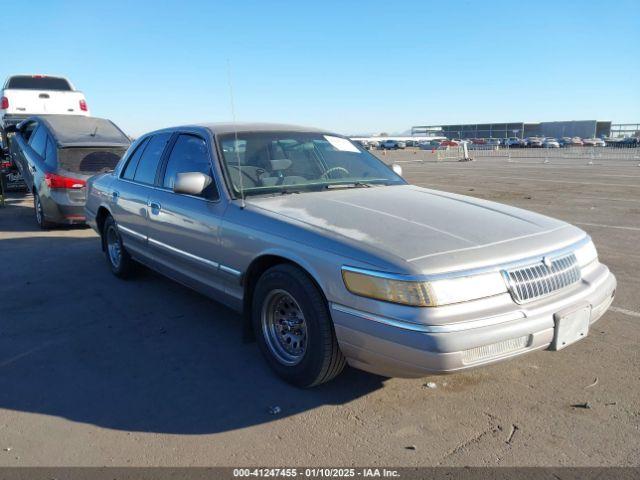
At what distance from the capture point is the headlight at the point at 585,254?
327 cm

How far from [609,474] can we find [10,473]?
9.46ft

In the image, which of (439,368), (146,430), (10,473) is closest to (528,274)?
(439,368)

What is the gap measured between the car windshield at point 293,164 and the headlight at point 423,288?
1443 mm

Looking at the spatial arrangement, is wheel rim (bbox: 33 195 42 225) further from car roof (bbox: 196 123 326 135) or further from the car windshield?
the car windshield

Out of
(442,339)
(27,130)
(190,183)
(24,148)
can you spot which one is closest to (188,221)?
(190,183)

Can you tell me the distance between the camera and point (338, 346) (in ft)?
9.89

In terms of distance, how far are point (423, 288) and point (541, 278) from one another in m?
0.76

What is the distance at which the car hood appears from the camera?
2.81m

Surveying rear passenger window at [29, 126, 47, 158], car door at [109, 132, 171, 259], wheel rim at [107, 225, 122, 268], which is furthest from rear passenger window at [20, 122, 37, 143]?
car door at [109, 132, 171, 259]

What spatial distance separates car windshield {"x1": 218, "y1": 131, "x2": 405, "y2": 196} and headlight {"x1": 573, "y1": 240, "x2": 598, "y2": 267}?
1.65 m

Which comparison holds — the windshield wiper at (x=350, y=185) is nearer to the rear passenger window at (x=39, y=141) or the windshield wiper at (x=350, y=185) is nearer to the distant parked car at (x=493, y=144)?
the rear passenger window at (x=39, y=141)

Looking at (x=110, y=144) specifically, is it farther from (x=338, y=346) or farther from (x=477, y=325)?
(x=477, y=325)

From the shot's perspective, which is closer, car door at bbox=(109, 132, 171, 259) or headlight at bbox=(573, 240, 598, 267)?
headlight at bbox=(573, 240, 598, 267)

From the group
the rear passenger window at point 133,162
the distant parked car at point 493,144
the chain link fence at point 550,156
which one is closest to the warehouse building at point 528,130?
the distant parked car at point 493,144
